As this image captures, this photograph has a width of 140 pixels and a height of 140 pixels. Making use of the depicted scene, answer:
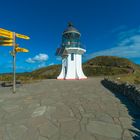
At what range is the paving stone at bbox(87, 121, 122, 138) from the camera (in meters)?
4.17

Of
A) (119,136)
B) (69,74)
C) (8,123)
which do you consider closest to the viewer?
(119,136)

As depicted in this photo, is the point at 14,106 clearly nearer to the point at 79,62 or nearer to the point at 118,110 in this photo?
the point at 118,110

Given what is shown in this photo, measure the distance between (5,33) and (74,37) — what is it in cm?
1577

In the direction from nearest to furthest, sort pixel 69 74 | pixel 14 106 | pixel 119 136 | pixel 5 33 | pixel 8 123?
pixel 119 136 < pixel 8 123 < pixel 14 106 < pixel 5 33 < pixel 69 74

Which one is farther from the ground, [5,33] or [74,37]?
[74,37]

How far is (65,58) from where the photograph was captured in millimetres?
25703

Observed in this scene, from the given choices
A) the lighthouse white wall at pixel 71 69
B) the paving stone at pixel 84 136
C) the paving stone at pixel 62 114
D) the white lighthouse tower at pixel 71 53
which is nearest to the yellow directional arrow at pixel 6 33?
the paving stone at pixel 62 114

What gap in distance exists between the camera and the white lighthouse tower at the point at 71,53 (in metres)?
24.6

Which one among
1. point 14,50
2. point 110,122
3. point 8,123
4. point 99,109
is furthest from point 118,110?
point 14,50

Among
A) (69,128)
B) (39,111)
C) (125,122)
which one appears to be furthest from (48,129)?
(125,122)

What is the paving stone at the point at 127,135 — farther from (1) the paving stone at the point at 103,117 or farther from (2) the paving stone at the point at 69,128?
(2) the paving stone at the point at 69,128

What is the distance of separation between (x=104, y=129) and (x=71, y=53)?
2083 cm

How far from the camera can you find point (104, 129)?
4.47 m

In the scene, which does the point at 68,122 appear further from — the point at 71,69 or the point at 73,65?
the point at 73,65
